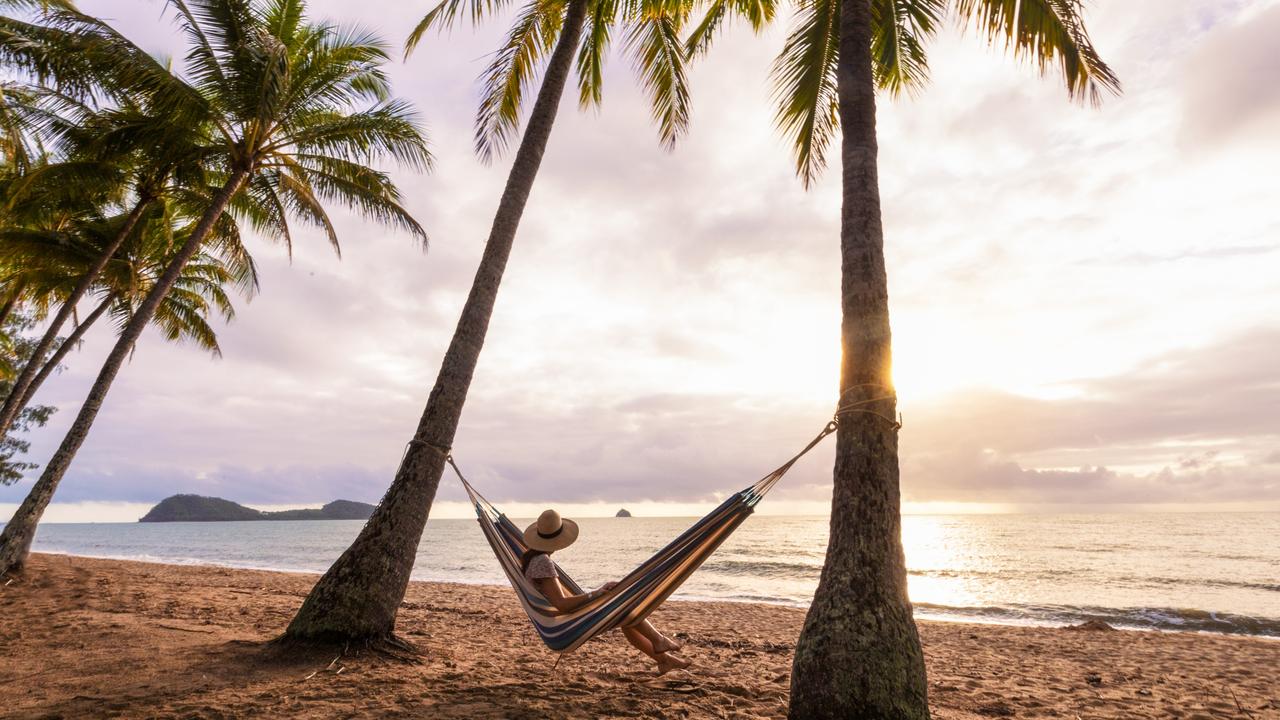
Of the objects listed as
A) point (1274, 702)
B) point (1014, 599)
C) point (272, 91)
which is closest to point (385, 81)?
point (272, 91)

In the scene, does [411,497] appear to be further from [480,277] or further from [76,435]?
[76,435]

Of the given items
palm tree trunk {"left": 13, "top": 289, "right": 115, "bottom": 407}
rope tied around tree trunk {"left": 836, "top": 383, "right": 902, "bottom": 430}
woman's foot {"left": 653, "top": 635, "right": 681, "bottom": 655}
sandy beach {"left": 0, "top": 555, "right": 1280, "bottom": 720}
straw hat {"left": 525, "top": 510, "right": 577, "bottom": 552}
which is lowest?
sandy beach {"left": 0, "top": 555, "right": 1280, "bottom": 720}

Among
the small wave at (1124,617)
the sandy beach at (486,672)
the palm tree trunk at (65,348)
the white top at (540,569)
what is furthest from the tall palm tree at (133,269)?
the small wave at (1124,617)

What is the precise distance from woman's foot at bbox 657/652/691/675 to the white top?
29.7 inches

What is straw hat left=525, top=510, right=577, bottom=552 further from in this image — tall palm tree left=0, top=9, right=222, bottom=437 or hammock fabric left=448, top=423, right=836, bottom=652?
tall palm tree left=0, top=9, right=222, bottom=437

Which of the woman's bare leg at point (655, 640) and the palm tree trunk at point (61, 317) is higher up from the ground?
the palm tree trunk at point (61, 317)

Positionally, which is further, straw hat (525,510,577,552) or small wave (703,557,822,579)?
small wave (703,557,822,579)

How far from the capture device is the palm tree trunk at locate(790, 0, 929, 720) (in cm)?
244

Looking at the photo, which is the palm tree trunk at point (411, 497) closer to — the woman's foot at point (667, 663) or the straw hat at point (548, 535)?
the straw hat at point (548, 535)

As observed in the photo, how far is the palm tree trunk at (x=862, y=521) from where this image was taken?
7.99 ft

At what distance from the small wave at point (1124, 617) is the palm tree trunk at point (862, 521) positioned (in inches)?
287

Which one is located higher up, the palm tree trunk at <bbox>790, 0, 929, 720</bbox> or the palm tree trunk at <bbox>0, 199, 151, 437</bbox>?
the palm tree trunk at <bbox>0, 199, 151, 437</bbox>

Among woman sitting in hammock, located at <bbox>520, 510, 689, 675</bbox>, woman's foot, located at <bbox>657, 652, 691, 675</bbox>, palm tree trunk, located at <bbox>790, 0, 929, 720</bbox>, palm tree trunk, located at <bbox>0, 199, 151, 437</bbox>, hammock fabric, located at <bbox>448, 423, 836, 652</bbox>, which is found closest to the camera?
palm tree trunk, located at <bbox>790, 0, 929, 720</bbox>

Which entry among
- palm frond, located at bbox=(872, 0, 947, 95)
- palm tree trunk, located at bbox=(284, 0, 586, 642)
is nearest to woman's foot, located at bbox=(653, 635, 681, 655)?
palm tree trunk, located at bbox=(284, 0, 586, 642)
